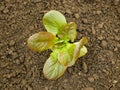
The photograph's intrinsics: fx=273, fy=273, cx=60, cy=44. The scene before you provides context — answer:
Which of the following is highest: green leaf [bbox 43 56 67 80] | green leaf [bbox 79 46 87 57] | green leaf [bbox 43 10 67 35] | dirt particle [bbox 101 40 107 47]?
green leaf [bbox 43 10 67 35]

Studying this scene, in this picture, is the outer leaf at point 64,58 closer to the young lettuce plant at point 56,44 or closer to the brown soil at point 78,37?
the young lettuce plant at point 56,44

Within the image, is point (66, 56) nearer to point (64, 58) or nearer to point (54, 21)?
point (64, 58)

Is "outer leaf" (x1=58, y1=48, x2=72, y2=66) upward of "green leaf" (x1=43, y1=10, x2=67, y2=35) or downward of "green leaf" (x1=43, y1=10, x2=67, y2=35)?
downward

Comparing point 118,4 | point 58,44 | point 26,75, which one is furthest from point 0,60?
point 118,4

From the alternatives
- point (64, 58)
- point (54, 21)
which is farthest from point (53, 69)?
point (54, 21)

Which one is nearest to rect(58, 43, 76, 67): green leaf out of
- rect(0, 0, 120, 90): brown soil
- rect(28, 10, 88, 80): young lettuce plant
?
rect(28, 10, 88, 80): young lettuce plant

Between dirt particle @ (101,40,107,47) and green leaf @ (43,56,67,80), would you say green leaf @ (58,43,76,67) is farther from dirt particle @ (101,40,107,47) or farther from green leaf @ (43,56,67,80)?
dirt particle @ (101,40,107,47)
